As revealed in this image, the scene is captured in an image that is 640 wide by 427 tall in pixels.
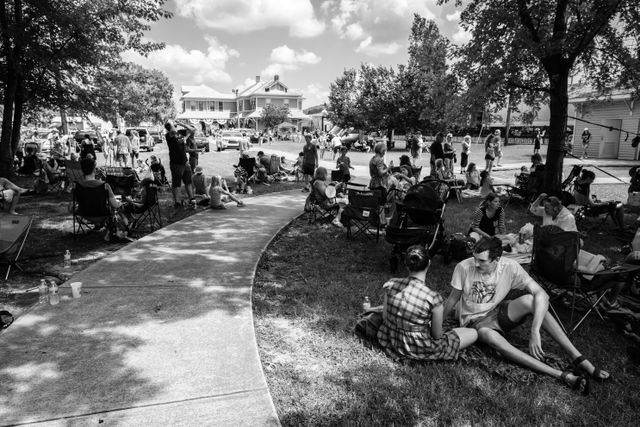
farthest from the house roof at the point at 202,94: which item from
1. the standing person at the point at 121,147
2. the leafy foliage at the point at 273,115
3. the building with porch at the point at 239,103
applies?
the standing person at the point at 121,147

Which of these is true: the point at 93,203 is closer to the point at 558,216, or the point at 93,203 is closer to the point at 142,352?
the point at 142,352

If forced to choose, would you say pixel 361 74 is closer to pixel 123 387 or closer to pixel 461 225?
pixel 461 225

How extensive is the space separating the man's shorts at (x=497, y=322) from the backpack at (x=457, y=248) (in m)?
2.35

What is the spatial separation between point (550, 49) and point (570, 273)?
23.6ft

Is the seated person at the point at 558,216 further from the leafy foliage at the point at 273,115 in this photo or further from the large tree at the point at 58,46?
the leafy foliage at the point at 273,115

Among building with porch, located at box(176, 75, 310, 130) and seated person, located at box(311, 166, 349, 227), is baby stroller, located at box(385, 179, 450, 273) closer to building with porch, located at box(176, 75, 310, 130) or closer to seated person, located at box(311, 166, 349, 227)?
seated person, located at box(311, 166, 349, 227)

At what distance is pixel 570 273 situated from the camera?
4.74 meters

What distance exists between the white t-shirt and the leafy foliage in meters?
62.8

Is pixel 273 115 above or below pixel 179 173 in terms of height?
above

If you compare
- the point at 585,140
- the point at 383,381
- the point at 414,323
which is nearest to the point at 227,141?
the point at 585,140

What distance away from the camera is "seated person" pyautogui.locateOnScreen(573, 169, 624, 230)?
8766 millimetres

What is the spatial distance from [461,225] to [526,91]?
19.7 feet

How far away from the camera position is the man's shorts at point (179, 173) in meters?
10.4

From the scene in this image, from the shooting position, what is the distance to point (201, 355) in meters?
3.88
